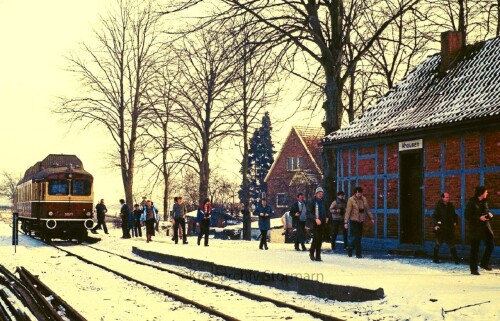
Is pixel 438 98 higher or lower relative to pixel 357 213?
higher

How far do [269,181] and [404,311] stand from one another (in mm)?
61000

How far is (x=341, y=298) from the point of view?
1151 centimetres

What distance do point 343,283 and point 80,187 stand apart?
19658 mm

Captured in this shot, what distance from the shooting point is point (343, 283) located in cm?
Result: 1177

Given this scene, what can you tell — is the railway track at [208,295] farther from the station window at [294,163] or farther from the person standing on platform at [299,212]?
the station window at [294,163]

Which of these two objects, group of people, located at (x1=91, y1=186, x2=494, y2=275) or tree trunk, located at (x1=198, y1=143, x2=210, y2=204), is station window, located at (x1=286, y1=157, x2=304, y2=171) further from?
group of people, located at (x1=91, y1=186, x2=494, y2=275)

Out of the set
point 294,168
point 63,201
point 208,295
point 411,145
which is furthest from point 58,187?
point 294,168

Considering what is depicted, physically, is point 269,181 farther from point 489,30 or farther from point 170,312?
point 170,312

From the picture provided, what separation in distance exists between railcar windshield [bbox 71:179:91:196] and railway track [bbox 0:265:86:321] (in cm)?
1501

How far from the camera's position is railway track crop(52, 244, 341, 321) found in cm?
1008

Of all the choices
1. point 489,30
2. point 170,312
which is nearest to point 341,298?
point 170,312

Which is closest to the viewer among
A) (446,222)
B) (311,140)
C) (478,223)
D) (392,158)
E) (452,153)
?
(478,223)

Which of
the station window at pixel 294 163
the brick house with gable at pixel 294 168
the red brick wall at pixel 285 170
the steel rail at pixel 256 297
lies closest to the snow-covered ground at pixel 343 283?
the steel rail at pixel 256 297

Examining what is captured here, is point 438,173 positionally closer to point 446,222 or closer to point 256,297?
point 446,222
